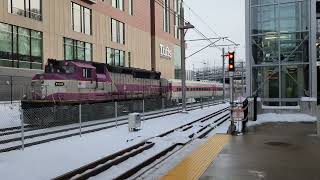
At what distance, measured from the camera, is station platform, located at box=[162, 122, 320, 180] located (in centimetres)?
984

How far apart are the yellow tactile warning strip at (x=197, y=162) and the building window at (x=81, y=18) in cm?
3365

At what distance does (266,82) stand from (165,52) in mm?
49137

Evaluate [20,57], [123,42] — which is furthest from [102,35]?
[20,57]

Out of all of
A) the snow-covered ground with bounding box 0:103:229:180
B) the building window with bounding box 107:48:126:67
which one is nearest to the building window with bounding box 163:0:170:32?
the building window with bounding box 107:48:126:67

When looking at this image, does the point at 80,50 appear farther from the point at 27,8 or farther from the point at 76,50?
the point at 27,8

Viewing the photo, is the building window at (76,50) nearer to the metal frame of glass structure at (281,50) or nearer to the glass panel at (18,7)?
the glass panel at (18,7)

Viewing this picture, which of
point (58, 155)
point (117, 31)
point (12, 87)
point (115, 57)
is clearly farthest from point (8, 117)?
point (117, 31)

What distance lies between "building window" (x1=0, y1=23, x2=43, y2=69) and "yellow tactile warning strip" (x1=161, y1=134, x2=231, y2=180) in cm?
2626

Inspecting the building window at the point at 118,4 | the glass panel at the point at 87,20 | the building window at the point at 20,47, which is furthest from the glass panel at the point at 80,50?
the building window at the point at 118,4

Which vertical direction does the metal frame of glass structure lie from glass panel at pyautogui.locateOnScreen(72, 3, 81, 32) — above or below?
below

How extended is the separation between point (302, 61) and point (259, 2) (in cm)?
482

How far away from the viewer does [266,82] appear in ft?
95.3

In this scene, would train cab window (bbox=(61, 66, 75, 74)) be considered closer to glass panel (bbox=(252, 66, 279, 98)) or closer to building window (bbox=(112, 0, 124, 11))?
glass panel (bbox=(252, 66, 279, 98))

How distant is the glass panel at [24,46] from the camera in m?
39.0
